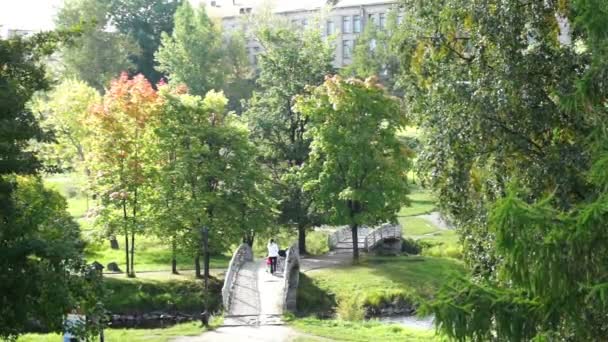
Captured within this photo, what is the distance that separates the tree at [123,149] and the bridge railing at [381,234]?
13386mm

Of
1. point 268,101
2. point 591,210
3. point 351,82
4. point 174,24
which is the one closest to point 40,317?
point 591,210

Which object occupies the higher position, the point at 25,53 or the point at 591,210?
the point at 25,53

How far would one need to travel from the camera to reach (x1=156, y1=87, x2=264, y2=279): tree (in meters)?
33.7

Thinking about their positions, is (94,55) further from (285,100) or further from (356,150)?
(356,150)

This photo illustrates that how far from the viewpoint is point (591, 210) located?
10164 millimetres

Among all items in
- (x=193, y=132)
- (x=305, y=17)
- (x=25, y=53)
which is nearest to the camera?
(x=25, y=53)

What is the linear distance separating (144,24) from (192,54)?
10.6 m

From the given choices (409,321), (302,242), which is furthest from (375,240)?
(409,321)

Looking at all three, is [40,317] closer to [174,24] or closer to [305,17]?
[174,24]

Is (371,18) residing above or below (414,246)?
above

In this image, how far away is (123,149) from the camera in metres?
36.2

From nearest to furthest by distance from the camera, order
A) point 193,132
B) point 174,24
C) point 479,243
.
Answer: point 479,243
point 193,132
point 174,24

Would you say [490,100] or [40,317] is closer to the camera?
[40,317]

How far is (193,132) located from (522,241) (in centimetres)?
2519
